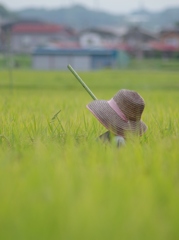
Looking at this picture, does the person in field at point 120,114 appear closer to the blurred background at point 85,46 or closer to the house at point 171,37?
the blurred background at point 85,46

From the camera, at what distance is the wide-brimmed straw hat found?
225 centimetres

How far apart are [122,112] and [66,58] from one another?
79.5ft

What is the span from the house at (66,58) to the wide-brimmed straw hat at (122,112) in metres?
23.7

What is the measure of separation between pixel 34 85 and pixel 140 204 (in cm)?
949

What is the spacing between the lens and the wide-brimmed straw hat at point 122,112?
2.25 meters

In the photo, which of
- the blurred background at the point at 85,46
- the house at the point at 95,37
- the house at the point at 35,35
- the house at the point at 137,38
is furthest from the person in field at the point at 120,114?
the house at the point at 35,35

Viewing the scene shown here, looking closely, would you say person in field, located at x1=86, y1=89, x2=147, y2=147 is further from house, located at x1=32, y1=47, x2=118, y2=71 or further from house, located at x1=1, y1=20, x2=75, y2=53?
house, located at x1=1, y1=20, x2=75, y2=53

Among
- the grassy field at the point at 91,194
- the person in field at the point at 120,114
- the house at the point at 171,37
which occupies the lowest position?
the house at the point at 171,37

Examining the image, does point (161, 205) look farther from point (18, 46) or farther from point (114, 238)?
point (18, 46)

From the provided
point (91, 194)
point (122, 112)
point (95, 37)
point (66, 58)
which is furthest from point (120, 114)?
point (95, 37)

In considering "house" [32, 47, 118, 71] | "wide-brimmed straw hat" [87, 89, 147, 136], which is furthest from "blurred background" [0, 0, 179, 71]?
"wide-brimmed straw hat" [87, 89, 147, 136]

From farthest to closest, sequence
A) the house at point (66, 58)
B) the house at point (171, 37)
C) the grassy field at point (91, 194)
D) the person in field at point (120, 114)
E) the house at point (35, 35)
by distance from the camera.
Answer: the house at point (35, 35)
the house at point (171, 37)
the house at point (66, 58)
the person in field at point (120, 114)
the grassy field at point (91, 194)

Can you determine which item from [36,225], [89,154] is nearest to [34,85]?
[89,154]

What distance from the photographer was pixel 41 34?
4656 centimetres
